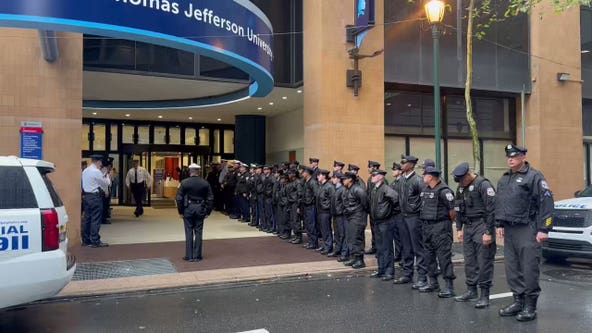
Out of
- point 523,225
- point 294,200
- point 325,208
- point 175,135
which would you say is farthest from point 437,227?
point 175,135

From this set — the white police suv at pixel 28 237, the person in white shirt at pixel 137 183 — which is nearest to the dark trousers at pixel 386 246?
the white police suv at pixel 28 237

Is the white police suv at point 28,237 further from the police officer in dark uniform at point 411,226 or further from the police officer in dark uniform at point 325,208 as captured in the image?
the police officer in dark uniform at point 325,208

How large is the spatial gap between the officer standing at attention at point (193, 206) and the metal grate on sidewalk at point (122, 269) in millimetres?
522

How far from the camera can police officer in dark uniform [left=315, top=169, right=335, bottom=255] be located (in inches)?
384

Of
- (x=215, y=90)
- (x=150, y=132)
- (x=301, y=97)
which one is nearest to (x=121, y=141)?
(x=150, y=132)

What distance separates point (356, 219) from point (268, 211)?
4856mm

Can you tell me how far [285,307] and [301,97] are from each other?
11.2 metres

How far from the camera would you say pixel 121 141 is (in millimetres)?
21578

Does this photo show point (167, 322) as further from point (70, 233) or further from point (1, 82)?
point (1, 82)

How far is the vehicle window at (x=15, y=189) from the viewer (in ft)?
16.2

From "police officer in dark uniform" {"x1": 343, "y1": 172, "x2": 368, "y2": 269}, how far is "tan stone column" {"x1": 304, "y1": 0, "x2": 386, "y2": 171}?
4676 millimetres

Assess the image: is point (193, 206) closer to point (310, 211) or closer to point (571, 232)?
point (310, 211)

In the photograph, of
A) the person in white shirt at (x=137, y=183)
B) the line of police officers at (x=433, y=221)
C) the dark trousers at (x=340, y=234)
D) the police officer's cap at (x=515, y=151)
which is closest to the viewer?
the line of police officers at (x=433, y=221)

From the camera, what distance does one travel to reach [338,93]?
44.9ft
